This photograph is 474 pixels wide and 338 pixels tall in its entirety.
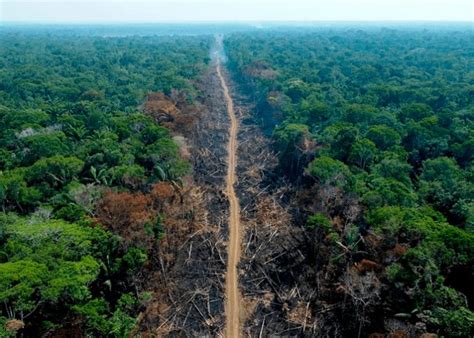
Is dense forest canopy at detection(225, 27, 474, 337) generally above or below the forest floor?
above

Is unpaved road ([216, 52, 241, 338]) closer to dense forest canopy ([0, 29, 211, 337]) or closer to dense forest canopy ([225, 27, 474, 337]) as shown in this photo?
dense forest canopy ([0, 29, 211, 337])

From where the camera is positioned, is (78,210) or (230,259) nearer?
(78,210)

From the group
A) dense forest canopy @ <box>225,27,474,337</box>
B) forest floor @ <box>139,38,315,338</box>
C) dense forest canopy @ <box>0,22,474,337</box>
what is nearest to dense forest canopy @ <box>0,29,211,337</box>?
Answer: dense forest canopy @ <box>0,22,474,337</box>

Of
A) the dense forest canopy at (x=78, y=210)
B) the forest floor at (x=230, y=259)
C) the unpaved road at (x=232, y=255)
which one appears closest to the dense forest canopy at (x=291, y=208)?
the dense forest canopy at (x=78, y=210)

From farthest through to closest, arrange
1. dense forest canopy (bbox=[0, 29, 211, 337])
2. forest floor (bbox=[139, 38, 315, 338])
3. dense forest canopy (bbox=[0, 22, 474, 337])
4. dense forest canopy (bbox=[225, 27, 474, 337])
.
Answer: forest floor (bbox=[139, 38, 315, 338]) → dense forest canopy (bbox=[225, 27, 474, 337]) → dense forest canopy (bbox=[0, 22, 474, 337]) → dense forest canopy (bbox=[0, 29, 211, 337])

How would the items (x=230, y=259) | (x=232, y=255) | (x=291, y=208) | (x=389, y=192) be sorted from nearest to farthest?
(x=389, y=192) < (x=230, y=259) < (x=232, y=255) < (x=291, y=208)

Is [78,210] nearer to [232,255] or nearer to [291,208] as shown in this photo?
[232,255]

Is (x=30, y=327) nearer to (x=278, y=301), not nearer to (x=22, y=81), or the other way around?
(x=278, y=301)

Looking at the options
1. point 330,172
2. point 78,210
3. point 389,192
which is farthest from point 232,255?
point 389,192

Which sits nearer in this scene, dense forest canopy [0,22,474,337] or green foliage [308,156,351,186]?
dense forest canopy [0,22,474,337]
